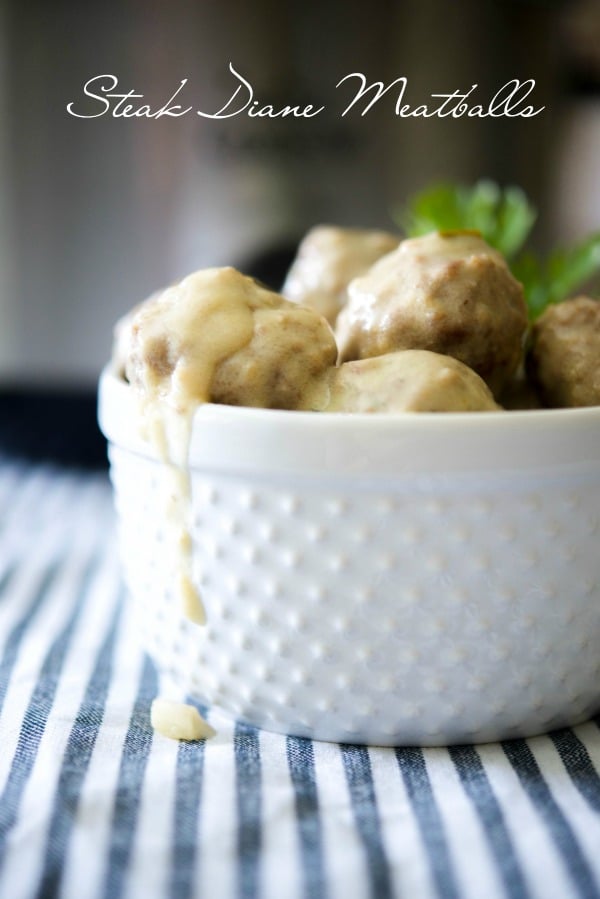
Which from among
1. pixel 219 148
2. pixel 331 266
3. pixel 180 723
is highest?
pixel 331 266

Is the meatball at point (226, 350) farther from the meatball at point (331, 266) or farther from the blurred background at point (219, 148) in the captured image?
the blurred background at point (219, 148)

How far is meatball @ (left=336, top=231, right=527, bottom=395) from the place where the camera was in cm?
87

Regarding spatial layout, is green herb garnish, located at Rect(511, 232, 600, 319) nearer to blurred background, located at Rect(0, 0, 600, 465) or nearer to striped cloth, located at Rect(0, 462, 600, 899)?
striped cloth, located at Rect(0, 462, 600, 899)

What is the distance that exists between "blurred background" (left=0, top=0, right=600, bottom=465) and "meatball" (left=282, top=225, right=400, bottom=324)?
2.07 ft

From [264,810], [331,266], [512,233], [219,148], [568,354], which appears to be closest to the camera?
[264,810]

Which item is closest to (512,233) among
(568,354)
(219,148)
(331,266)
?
(331,266)

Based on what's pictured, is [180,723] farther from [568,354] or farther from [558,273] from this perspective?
[558,273]

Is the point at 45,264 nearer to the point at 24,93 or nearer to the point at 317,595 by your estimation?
the point at 24,93

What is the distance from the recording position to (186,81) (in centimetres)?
165

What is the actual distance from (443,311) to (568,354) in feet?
0.37

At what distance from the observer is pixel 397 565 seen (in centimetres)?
80

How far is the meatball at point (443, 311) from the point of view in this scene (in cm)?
87

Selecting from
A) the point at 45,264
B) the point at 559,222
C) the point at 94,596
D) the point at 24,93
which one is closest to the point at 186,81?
the point at 24,93

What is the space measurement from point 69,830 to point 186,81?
1.21m
